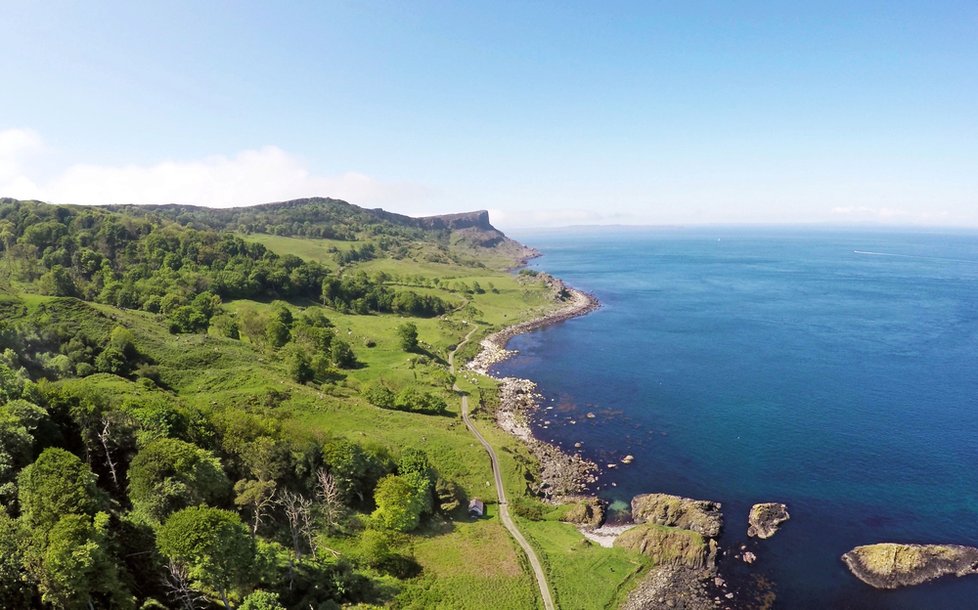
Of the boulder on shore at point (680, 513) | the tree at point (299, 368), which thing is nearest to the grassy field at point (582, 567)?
the boulder on shore at point (680, 513)

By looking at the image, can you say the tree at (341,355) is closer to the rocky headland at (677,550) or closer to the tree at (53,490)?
the rocky headland at (677,550)

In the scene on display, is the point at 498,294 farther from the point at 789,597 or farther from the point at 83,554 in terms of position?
the point at 83,554

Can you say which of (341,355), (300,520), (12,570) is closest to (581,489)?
(300,520)

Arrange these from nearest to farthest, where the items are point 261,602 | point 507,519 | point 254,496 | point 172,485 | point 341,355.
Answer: point 261,602
point 172,485
point 254,496
point 507,519
point 341,355

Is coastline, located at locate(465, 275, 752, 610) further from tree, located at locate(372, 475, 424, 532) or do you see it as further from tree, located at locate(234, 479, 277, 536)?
tree, located at locate(234, 479, 277, 536)

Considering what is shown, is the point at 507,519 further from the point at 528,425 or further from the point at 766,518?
the point at 766,518

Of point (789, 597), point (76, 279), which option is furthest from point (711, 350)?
point (76, 279)
